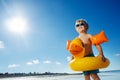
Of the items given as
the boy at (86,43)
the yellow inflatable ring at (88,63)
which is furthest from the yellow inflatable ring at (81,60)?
the boy at (86,43)

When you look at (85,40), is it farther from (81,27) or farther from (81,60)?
(81,60)

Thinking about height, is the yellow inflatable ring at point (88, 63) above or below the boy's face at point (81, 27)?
below

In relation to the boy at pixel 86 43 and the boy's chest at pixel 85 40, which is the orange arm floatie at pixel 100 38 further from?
the boy's chest at pixel 85 40

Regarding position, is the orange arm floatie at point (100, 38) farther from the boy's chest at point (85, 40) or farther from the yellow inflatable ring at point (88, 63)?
the yellow inflatable ring at point (88, 63)

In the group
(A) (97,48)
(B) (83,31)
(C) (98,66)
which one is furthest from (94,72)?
(B) (83,31)

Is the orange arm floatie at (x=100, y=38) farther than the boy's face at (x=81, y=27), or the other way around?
the boy's face at (x=81, y=27)

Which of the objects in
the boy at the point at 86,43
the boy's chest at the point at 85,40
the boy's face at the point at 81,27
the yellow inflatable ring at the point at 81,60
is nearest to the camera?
the yellow inflatable ring at the point at 81,60

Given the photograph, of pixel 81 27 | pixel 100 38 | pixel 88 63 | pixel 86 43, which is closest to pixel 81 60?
pixel 88 63

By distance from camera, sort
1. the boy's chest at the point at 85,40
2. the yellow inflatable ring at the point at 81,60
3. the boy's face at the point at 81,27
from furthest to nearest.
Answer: the boy's face at the point at 81,27 → the boy's chest at the point at 85,40 → the yellow inflatable ring at the point at 81,60

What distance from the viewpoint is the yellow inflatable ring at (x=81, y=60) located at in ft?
16.8

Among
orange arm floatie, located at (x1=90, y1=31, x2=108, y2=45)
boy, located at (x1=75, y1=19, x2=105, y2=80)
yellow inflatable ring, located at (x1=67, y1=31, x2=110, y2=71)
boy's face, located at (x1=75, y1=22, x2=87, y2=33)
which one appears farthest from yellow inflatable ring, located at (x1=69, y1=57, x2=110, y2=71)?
boy's face, located at (x1=75, y1=22, x2=87, y2=33)

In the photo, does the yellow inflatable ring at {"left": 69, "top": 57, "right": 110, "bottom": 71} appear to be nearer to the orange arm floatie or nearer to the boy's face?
the orange arm floatie

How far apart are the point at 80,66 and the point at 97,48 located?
19.5 inches

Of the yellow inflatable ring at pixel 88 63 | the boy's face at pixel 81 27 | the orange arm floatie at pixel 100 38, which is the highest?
the boy's face at pixel 81 27
